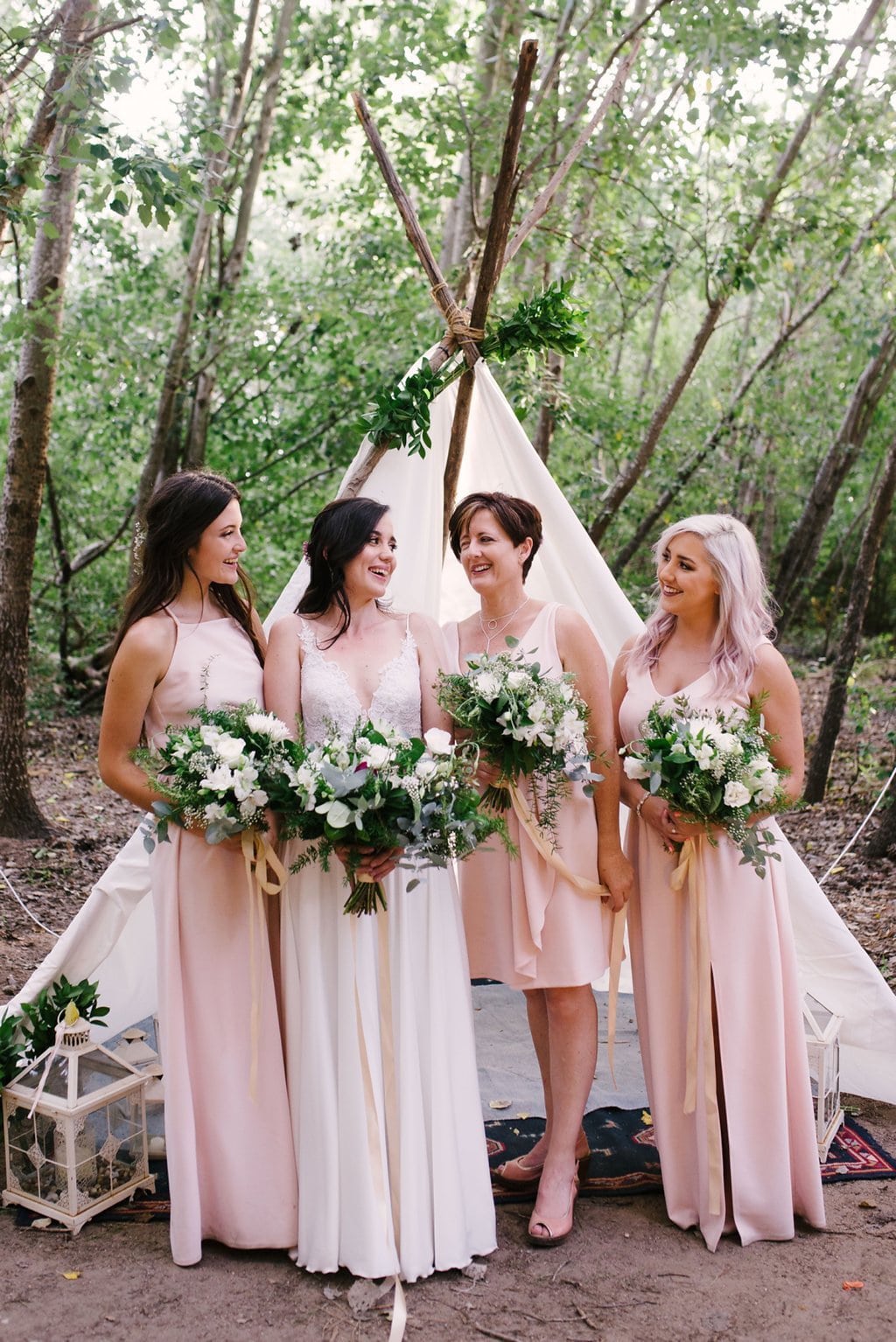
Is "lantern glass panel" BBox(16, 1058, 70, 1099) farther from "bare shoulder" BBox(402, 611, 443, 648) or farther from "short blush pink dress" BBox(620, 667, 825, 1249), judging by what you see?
"short blush pink dress" BBox(620, 667, 825, 1249)

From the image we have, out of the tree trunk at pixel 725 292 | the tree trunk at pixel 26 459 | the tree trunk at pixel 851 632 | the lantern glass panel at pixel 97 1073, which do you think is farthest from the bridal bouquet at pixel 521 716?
the tree trunk at pixel 725 292

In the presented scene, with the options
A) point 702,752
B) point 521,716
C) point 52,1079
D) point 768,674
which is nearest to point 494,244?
point 768,674

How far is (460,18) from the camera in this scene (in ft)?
37.8

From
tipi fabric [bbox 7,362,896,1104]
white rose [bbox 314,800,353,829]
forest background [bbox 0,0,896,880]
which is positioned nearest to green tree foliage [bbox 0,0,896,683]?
forest background [bbox 0,0,896,880]

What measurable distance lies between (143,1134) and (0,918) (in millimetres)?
3090

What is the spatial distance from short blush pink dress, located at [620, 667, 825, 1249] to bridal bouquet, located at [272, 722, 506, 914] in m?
0.80

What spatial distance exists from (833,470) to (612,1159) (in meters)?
11.3

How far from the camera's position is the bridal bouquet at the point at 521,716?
3.10 metres

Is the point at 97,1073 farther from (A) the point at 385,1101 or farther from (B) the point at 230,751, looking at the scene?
(B) the point at 230,751

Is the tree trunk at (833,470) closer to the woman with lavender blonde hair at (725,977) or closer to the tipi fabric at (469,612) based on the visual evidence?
the tipi fabric at (469,612)

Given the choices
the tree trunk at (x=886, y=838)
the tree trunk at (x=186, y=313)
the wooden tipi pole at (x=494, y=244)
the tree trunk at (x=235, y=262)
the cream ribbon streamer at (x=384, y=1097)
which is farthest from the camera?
the tree trunk at (x=235, y=262)

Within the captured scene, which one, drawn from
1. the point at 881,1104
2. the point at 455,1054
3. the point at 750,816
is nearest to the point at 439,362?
the point at 750,816

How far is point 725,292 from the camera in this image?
346 inches

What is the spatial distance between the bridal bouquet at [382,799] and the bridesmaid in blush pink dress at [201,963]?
0.44 meters
